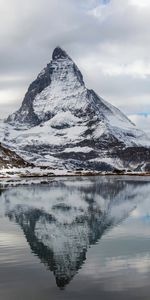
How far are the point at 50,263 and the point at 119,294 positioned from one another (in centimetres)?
847

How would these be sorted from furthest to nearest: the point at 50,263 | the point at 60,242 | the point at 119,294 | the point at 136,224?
the point at 136,224 → the point at 60,242 → the point at 50,263 → the point at 119,294

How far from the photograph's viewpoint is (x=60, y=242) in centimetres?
4006

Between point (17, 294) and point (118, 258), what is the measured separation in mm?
10270

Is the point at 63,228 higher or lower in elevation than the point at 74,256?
lower

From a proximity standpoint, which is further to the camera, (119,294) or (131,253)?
(131,253)

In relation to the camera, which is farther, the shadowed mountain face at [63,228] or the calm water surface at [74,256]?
the shadowed mountain face at [63,228]

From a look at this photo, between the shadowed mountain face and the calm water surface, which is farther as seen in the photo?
the shadowed mountain face

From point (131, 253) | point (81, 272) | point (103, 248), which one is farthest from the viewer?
point (103, 248)

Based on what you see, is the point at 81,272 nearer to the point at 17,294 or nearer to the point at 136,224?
the point at 17,294

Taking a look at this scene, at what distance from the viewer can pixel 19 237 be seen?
142 ft

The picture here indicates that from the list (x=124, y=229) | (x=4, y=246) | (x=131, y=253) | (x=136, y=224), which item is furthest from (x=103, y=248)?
(x=136, y=224)

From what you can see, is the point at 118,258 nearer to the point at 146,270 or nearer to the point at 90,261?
the point at 90,261

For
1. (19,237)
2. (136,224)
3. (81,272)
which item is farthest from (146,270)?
(136,224)

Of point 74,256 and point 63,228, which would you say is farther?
point 63,228
